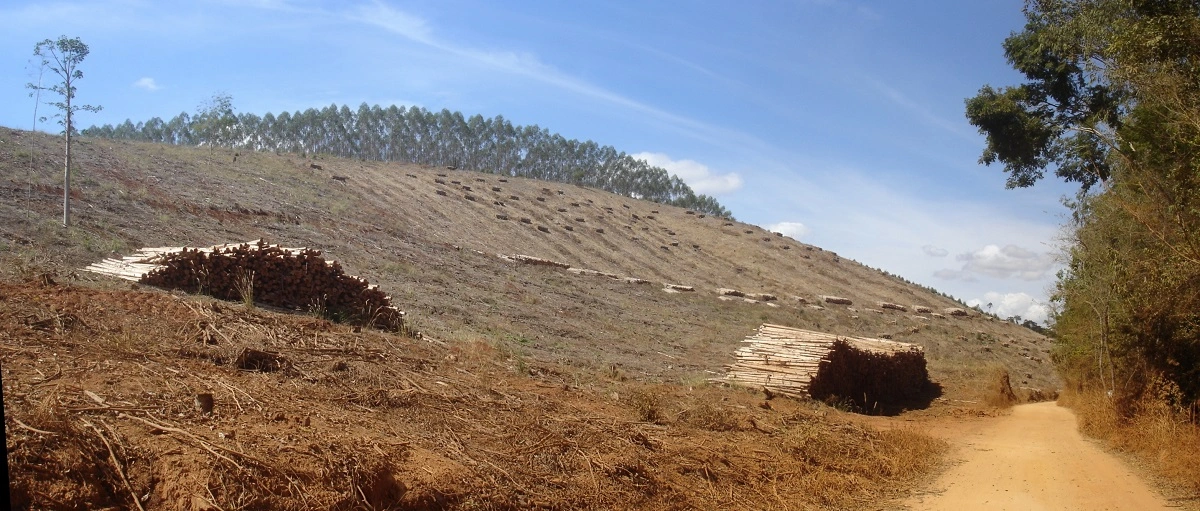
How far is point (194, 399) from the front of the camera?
623cm

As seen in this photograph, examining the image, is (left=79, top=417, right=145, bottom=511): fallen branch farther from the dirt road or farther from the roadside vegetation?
the roadside vegetation

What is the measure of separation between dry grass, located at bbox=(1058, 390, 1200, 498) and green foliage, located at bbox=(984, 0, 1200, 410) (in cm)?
44

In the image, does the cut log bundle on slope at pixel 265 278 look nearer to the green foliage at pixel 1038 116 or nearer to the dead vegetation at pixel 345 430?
the dead vegetation at pixel 345 430

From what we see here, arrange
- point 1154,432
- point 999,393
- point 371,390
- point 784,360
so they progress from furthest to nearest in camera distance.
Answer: point 999,393 → point 784,360 → point 1154,432 → point 371,390

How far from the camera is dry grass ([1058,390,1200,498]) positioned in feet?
31.2

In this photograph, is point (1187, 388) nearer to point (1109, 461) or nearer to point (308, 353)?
point (1109, 461)

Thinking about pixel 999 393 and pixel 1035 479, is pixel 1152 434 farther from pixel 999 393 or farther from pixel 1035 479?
pixel 999 393

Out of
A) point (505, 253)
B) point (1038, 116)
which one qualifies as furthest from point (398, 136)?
point (1038, 116)

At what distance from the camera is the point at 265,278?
43.2ft

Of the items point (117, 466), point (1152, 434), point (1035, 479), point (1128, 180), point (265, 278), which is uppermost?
point (1128, 180)

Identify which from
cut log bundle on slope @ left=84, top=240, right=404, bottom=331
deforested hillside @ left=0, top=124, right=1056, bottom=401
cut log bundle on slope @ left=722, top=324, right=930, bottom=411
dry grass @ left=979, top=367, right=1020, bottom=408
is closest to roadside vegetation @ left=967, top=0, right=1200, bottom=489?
dry grass @ left=979, top=367, right=1020, bottom=408

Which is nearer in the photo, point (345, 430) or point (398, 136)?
point (345, 430)

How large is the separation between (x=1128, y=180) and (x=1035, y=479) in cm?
588

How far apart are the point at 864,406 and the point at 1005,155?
8565 millimetres
